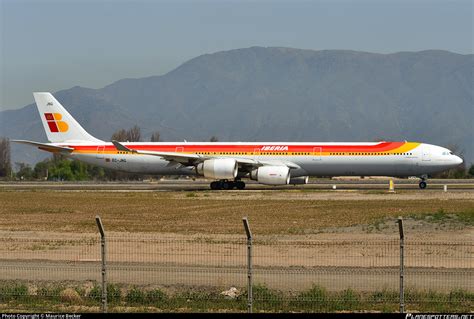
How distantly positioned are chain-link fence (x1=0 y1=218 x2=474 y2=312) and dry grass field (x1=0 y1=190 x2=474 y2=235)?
15.2 feet

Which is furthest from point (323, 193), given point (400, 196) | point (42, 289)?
point (42, 289)

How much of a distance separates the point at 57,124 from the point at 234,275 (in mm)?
Result: 46199

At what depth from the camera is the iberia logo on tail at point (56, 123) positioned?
64688mm

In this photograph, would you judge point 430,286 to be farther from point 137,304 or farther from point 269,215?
point 269,215

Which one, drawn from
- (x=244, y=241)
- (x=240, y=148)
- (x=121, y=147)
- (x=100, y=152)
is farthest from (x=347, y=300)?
(x=100, y=152)

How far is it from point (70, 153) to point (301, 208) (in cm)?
2633

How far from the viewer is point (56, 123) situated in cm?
6481

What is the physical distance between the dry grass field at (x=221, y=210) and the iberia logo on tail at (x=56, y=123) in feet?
27.4

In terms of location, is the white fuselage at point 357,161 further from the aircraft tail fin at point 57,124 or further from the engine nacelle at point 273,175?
the aircraft tail fin at point 57,124

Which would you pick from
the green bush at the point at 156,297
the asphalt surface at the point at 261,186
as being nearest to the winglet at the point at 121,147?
the asphalt surface at the point at 261,186

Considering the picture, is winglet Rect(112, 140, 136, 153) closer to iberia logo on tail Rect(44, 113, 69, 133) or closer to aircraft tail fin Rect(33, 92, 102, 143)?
aircraft tail fin Rect(33, 92, 102, 143)

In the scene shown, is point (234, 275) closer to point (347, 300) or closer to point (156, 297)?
point (156, 297)

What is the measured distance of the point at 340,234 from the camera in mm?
30172

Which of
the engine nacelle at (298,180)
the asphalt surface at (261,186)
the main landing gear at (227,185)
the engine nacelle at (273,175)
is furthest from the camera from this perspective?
the engine nacelle at (298,180)
